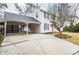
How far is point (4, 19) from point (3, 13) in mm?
113

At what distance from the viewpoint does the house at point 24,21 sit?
4121 mm

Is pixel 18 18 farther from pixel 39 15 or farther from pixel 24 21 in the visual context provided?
pixel 39 15

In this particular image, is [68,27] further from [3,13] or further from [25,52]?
[3,13]

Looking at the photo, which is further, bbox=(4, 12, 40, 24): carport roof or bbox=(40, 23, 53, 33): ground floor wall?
bbox=(40, 23, 53, 33): ground floor wall

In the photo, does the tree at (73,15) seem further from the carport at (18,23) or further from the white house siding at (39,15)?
the carport at (18,23)

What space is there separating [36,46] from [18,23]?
0.51m

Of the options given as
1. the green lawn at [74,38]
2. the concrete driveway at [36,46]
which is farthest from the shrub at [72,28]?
A: the concrete driveway at [36,46]

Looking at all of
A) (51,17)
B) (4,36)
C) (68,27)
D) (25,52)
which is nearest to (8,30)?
(4,36)

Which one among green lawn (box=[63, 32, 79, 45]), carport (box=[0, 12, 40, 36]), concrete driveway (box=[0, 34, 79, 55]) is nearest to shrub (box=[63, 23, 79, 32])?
green lawn (box=[63, 32, 79, 45])

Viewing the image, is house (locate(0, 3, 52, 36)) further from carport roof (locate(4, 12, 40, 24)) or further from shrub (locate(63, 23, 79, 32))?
shrub (locate(63, 23, 79, 32))

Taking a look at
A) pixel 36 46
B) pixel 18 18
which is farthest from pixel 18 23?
pixel 36 46

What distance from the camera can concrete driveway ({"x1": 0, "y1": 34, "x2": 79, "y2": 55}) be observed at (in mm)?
4086

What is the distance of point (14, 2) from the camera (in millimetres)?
4164
